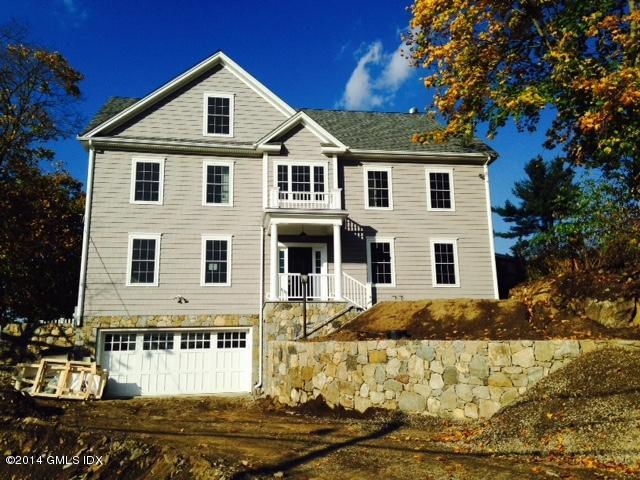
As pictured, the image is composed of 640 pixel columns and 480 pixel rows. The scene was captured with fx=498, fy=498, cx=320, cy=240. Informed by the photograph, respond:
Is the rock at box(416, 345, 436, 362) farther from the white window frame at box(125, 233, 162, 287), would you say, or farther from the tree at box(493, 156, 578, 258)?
the tree at box(493, 156, 578, 258)

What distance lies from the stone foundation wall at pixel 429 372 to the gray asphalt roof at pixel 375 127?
9628 mm

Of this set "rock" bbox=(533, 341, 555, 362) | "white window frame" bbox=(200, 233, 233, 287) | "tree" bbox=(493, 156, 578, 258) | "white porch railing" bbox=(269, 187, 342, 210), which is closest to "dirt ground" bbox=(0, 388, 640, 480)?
"rock" bbox=(533, 341, 555, 362)

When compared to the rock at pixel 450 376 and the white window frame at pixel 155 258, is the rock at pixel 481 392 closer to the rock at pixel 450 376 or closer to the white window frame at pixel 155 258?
the rock at pixel 450 376

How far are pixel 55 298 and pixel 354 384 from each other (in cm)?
1636

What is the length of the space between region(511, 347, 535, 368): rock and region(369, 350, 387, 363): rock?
285cm

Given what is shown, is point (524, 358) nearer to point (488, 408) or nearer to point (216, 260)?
point (488, 408)

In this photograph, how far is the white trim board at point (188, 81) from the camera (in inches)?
681

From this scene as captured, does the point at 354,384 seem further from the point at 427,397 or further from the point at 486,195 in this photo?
the point at 486,195

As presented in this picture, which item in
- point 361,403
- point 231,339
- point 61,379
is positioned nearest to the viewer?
point 361,403

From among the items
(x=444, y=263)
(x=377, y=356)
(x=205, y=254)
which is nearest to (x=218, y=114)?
(x=205, y=254)

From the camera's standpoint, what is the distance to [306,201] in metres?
17.2

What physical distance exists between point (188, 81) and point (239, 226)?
19.1 feet

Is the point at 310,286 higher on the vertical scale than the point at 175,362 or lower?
higher

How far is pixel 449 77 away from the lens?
1588 centimetres
